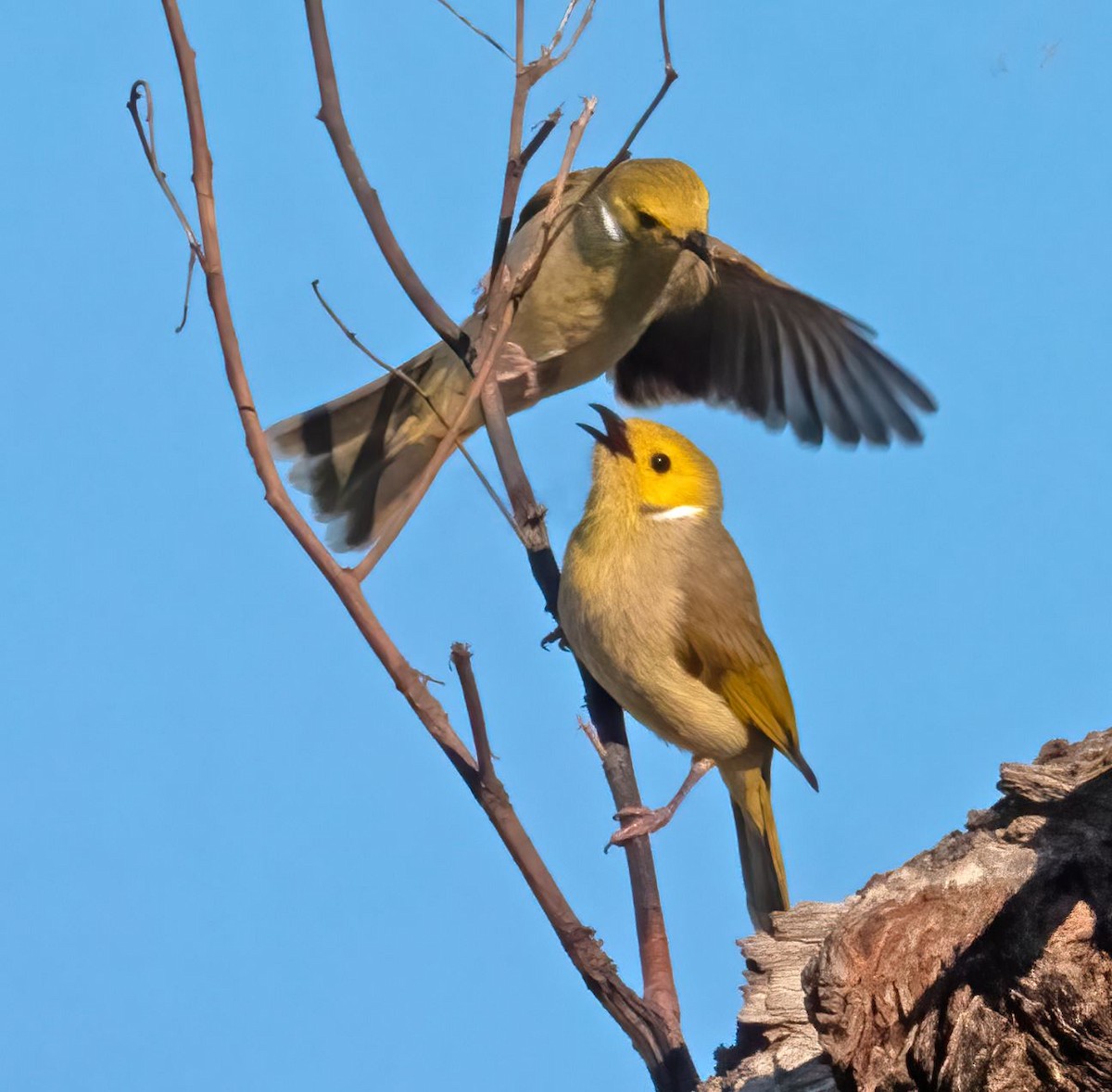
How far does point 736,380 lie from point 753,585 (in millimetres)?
2179

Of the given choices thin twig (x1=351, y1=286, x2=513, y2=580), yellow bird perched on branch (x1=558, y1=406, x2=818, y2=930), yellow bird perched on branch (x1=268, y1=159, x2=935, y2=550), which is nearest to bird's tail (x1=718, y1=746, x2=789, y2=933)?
yellow bird perched on branch (x1=558, y1=406, x2=818, y2=930)

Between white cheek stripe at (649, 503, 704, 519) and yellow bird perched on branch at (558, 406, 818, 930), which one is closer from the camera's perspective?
yellow bird perched on branch at (558, 406, 818, 930)

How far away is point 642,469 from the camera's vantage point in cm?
418

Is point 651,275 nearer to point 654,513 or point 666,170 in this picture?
point 666,170

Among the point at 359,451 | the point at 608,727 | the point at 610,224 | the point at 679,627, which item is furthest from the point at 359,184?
the point at 610,224

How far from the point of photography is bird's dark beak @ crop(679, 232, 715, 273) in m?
5.54

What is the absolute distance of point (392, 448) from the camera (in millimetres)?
5547

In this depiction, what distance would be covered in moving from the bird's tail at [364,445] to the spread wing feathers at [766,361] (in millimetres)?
1208

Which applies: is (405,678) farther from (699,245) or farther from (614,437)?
(699,245)

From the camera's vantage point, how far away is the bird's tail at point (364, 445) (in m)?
5.44

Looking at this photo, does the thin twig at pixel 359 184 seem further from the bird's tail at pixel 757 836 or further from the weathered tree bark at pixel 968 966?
the bird's tail at pixel 757 836

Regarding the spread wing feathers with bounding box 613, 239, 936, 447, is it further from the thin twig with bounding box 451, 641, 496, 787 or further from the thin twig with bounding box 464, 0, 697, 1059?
the thin twig with bounding box 451, 641, 496, 787

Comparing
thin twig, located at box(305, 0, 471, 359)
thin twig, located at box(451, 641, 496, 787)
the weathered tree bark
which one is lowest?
the weathered tree bark

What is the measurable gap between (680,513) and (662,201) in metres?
1.84
